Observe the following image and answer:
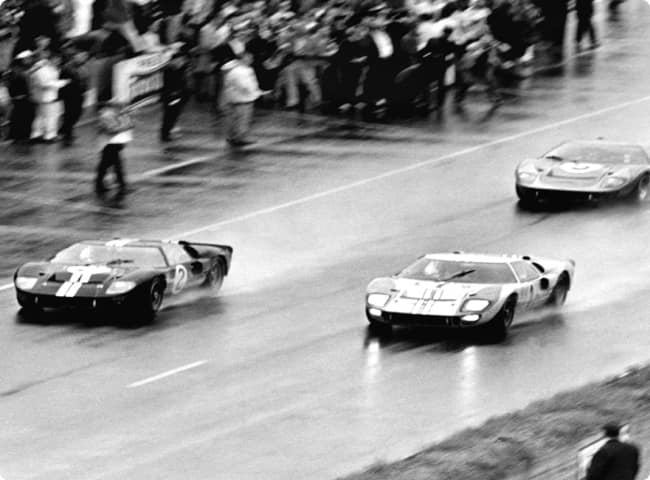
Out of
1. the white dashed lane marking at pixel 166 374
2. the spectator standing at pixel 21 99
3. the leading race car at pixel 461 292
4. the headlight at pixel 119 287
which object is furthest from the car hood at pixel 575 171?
the white dashed lane marking at pixel 166 374

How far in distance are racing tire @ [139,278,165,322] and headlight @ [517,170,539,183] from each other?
32.9 feet

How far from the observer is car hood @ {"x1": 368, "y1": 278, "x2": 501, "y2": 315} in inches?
986

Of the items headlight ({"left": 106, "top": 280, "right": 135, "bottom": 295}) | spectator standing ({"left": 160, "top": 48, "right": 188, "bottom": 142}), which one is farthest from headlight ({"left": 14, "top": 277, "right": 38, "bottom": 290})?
spectator standing ({"left": 160, "top": 48, "right": 188, "bottom": 142})

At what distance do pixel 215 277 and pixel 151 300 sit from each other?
2.30 meters

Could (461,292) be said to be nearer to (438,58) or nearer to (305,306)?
(305,306)

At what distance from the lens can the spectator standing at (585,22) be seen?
155 ft

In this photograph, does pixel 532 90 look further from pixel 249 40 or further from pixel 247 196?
pixel 247 196

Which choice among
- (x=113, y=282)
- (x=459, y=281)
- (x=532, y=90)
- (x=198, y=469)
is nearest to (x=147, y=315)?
(x=113, y=282)

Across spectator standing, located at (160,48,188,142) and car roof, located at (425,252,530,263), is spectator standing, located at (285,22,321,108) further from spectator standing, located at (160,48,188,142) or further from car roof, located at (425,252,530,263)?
car roof, located at (425,252,530,263)

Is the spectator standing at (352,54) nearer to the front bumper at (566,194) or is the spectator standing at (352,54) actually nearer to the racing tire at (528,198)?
the racing tire at (528,198)

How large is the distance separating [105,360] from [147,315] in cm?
247

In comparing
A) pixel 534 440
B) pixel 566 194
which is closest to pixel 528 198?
pixel 566 194

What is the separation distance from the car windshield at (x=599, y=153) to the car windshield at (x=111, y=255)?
1067 cm

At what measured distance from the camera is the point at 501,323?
83.7 feet
